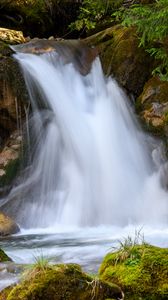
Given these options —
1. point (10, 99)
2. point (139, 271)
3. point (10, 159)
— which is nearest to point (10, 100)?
point (10, 99)

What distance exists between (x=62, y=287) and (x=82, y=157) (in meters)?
7.73

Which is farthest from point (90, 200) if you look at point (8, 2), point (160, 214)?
point (8, 2)

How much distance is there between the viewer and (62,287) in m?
3.76

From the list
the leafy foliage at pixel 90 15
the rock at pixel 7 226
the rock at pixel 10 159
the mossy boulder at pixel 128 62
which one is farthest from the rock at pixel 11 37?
the rock at pixel 7 226

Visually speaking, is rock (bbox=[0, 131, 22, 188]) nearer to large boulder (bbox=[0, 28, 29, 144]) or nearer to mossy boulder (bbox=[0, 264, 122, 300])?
large boulder (bbox=[0, 28, 29, 144])

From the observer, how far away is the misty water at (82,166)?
974 centimetres

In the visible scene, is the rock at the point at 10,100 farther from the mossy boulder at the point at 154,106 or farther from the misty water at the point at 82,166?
the mossy boulder at the point at 154,106

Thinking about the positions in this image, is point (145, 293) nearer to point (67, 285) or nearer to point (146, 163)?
point (67, 285)

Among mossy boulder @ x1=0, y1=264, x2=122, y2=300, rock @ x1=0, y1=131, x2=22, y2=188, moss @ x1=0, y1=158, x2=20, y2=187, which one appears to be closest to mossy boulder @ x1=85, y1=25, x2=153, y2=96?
rock @ x1=0, y1=131, x2=22, y2=188

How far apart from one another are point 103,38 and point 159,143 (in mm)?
4781

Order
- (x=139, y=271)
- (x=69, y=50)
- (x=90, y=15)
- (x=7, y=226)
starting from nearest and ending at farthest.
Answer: (x=139, y=271)
(x=7, y=226)
(x=69, y=50)
(x=90, y=15)

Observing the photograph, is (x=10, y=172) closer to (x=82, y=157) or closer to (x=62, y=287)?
(x=82, y=157)

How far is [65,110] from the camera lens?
12156mm

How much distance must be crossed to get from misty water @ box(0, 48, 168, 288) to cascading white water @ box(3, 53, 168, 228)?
2 centimetres
